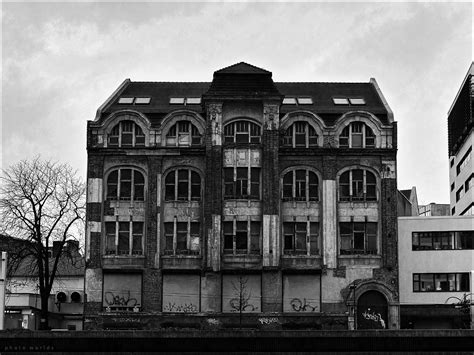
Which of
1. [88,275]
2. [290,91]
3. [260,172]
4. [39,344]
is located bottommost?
[39,344]

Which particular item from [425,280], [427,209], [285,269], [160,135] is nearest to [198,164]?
[160,135]

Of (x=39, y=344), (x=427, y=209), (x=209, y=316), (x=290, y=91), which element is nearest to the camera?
(x=39, y=344)

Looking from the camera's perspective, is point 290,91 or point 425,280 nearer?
point 425,280

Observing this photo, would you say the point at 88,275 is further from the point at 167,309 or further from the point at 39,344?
the point at 39,344

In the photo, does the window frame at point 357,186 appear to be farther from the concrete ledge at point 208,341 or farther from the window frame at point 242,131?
the concrete ledge at point 208,341

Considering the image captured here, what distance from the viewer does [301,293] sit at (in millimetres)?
79438

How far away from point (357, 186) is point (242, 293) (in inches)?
496

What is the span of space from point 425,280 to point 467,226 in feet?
18.4

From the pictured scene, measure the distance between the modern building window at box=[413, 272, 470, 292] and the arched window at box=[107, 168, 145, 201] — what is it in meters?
23.4

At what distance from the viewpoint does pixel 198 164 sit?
81.7 metres

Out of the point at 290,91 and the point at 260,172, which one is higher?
the point at 290,91

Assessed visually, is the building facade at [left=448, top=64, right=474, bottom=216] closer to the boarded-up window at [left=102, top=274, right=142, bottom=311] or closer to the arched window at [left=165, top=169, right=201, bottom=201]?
the arched window at [left=165, top=169, right=201, bottom=201]

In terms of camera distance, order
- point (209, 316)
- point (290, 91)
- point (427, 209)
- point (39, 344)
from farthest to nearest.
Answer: point (427, 209) → point (290, 91) → point (209, 316) → point (39, 344)

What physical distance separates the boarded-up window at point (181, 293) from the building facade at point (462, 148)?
29935 millimetres
